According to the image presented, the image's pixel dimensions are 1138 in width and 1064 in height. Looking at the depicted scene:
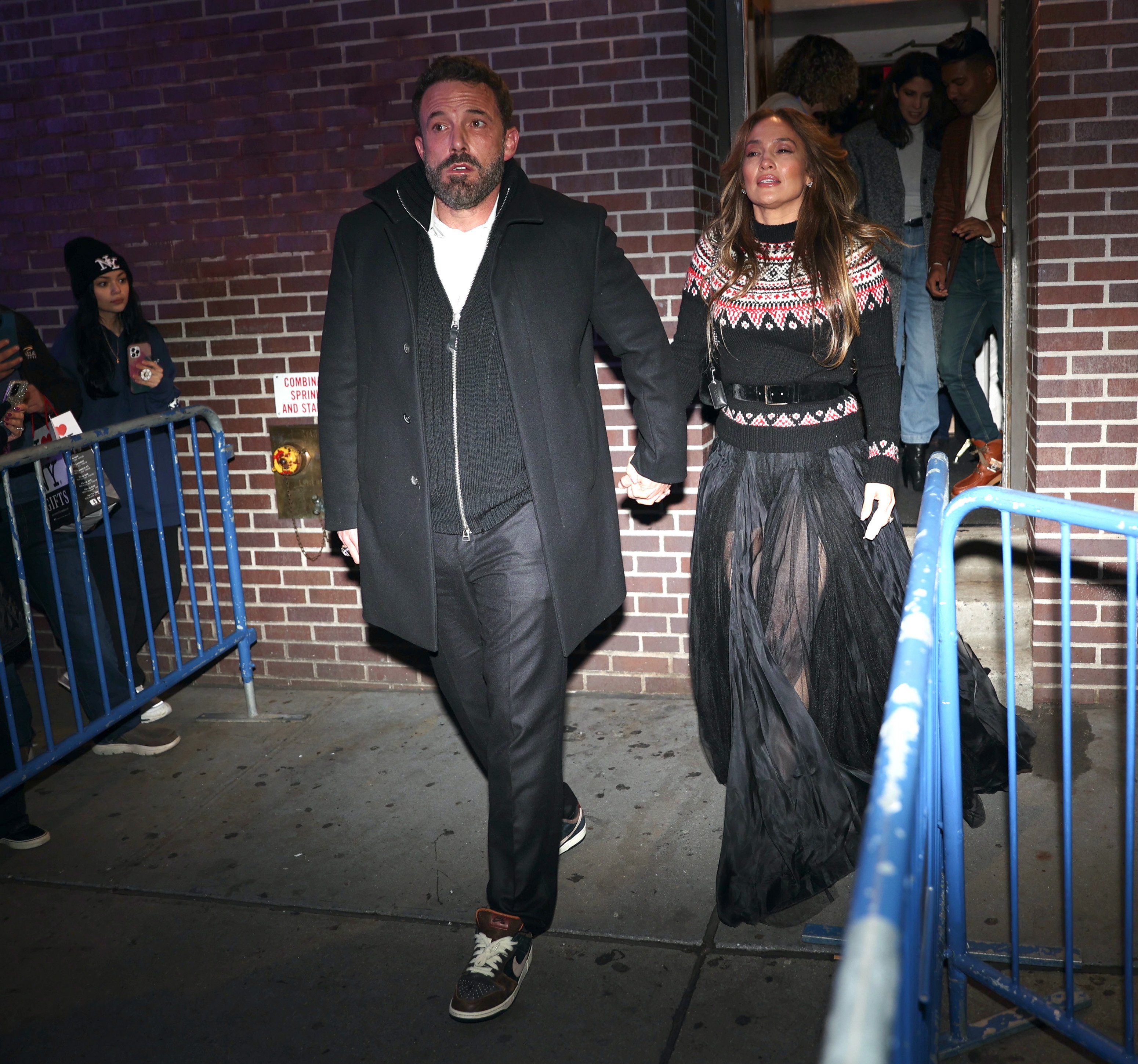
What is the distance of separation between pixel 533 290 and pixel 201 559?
123 inches

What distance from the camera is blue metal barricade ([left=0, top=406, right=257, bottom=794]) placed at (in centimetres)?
427

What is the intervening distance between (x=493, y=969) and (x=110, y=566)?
9.47 feet

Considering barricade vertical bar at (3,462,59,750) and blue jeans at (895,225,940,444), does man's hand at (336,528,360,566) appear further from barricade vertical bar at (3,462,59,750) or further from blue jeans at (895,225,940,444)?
blue jeans at (895,225,940,444)

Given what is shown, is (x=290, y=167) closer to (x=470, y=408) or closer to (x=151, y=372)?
(x=151, y=372)

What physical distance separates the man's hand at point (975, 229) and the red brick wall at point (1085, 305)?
3.88 feet

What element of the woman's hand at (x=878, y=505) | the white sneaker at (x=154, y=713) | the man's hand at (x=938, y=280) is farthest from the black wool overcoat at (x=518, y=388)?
the man's hand at (x=938, y=280)

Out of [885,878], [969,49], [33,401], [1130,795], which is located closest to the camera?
[885,878]

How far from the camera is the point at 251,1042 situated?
2.94 metres

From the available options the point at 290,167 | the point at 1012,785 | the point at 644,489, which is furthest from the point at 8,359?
the point at 1012,785

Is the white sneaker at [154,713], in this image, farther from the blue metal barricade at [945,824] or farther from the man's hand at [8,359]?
the blue metal barricade at [945,824]

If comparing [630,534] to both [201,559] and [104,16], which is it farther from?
[104,16]

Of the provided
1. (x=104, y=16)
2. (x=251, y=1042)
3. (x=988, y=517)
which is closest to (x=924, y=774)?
(x=251, y=1042)

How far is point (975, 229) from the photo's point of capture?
5.85 m

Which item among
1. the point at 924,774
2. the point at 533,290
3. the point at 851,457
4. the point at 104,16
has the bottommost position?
A: the point at 924,774
